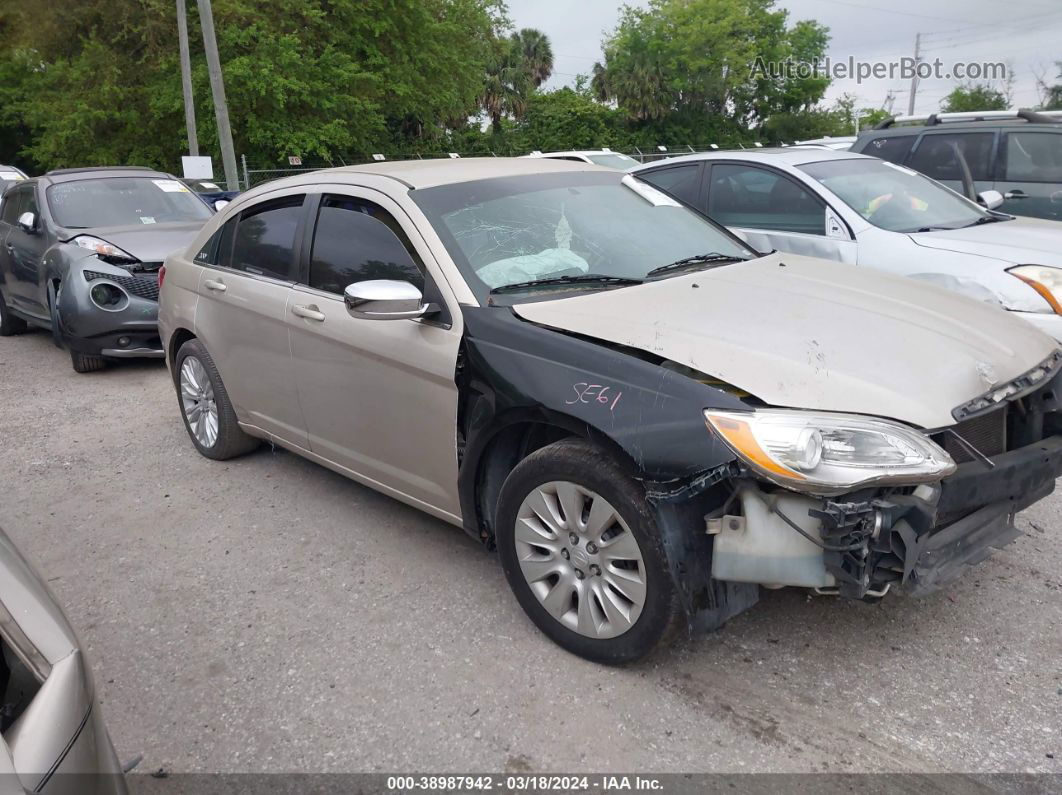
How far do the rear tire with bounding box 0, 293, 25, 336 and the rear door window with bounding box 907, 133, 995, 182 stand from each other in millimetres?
9257

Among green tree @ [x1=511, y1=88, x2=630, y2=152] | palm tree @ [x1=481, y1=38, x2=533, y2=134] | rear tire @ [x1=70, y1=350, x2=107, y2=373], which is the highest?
palm tree @ [x1=481, y1=38, x2=533, y2=134]

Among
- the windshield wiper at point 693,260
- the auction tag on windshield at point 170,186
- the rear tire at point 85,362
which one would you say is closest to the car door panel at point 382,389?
the windshield wiper at point 693,260

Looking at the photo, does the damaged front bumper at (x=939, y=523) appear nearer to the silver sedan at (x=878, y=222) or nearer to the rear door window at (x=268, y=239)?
the silver sedan at (x=878, y=222)

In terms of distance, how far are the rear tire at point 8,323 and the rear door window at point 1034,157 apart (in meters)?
10.1

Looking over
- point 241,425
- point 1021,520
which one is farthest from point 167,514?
point 1021,520

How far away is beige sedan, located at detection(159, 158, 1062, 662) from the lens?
2.69 meters

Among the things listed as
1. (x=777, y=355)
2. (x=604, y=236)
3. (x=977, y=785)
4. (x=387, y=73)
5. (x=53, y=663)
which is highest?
(x=387, y=73)

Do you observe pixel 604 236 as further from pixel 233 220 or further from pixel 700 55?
pixel 700 55

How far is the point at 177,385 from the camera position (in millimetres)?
5582

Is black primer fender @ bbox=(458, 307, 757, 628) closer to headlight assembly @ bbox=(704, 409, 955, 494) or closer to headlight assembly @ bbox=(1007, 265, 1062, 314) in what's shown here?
headlight assembly @ bbox=(704, 409, 955, 494)

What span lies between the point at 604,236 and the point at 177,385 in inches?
121

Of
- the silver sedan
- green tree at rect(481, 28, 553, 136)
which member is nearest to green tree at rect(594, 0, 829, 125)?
green tree at rect(481, 28, 553, 136)

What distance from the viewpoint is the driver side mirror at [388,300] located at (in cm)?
341

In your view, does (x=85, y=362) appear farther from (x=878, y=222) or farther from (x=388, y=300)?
(x=878, y=222)
